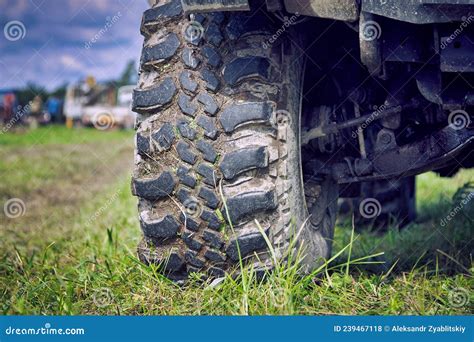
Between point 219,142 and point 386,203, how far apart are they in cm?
173

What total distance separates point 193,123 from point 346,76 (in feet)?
2.27

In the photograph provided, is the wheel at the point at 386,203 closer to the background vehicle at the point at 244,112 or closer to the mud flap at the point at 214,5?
the background vehicle at the point at 244,112

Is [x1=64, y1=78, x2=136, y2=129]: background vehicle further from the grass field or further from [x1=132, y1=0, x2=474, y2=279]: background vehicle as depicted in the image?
[x1=132, y1=0, x2=474, y2=279]: background vehicle

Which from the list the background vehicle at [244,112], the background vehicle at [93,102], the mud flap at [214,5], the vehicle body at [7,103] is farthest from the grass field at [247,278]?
the background vehicle at [93,102]

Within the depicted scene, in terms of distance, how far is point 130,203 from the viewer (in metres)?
4.62

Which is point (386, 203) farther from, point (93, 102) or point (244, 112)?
point (93, 102)

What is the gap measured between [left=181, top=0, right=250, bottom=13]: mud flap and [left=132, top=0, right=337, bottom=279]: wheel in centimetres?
17

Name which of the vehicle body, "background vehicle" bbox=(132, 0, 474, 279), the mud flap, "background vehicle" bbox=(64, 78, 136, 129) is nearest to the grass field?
"background vehicle" bbox=(132, 0, 474, 279)

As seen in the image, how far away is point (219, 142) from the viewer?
191cm

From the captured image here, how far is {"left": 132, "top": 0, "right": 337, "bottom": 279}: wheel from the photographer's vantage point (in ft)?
6.18

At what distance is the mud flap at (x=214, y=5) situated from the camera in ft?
5.59

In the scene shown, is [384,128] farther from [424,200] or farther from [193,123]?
[424,200]

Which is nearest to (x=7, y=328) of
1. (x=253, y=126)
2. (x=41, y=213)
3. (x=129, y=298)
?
(x=129, y=298)

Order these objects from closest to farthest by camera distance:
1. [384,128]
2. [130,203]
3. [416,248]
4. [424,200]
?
[384,128]
[416,248]
[424,200]
[130,203]
